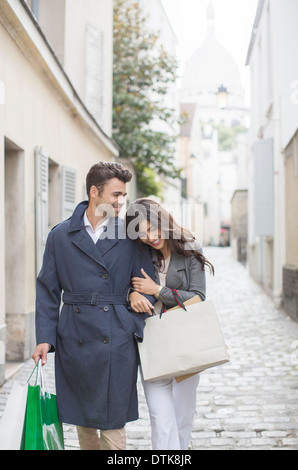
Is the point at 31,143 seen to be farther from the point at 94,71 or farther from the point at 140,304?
the point at 94,71

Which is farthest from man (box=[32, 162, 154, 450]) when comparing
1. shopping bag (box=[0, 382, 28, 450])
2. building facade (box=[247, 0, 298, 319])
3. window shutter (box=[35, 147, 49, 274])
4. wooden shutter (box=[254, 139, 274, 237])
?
wooden shutter (box=[254, 139, 274, 237])

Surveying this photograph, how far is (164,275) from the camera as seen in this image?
10.2 ft

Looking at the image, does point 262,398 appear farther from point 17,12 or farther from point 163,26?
point 163,26

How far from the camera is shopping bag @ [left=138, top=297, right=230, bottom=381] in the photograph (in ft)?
9.38

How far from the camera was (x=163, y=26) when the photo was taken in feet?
94.9

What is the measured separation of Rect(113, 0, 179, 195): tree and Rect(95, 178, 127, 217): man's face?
12547 millimetres

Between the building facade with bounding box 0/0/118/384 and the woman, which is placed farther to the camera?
the building facade with bounding box 0/0/118/384

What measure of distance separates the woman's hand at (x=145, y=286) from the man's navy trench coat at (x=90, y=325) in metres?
0.05

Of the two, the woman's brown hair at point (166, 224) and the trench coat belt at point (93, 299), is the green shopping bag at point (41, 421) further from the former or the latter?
the woman's brown hair at point (166, 224)

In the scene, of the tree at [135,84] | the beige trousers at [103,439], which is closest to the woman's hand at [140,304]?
the beige trousers at [103,439]

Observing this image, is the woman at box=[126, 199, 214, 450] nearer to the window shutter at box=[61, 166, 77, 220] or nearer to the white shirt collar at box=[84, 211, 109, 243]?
the white shirt collar at box=[84, 211, 109, 243]

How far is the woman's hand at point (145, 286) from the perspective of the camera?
9.69 feet

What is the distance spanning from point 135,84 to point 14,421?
14.6m
